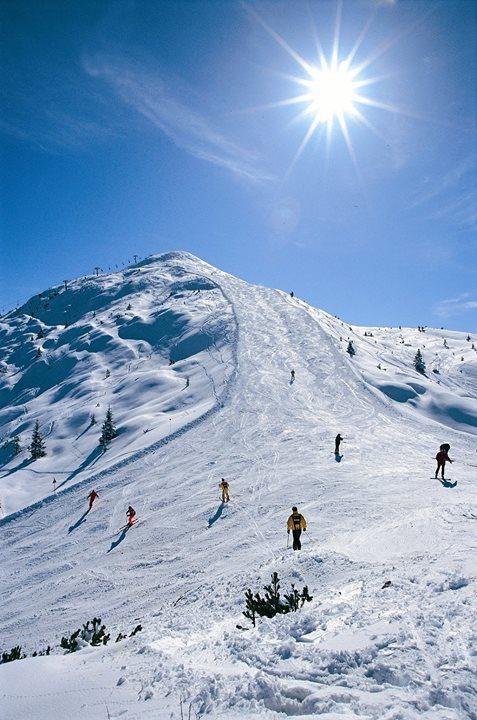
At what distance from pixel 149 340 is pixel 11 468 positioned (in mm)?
30930

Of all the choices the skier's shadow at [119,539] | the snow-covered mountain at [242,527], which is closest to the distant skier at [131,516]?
the skier's shadow at [119,539]

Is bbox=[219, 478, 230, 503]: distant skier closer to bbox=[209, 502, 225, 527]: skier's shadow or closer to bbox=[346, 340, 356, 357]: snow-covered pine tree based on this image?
bbox=[209, 502, 225, 527]: skier's shadow

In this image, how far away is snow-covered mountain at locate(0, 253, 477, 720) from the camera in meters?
5.45

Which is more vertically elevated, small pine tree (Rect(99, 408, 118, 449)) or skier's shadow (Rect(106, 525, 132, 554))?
small pine tree (Rect(99, 408, 118, 449))

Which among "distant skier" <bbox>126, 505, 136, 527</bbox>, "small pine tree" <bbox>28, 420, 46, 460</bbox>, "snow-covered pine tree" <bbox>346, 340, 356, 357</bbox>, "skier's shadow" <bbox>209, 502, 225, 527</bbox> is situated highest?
"snow-covered pine tree" <bbox>346, 340, 356, 357</bbox>

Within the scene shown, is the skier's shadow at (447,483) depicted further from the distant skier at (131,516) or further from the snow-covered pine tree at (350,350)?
the snow-covered pine tree at (350,350)

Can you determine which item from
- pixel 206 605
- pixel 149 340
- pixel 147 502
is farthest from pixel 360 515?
pixel 149 340

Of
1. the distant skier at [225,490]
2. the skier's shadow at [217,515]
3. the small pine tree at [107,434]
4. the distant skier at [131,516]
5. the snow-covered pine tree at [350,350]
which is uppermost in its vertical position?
the snow-covered pine tree at [350,350]

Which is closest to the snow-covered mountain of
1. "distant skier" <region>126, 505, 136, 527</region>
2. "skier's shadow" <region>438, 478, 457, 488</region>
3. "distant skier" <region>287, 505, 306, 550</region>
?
"skier's shadow" <region>438, 478, 457, 488</region>

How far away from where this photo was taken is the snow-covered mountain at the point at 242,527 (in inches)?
215

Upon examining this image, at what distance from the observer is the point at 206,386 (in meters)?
41.8

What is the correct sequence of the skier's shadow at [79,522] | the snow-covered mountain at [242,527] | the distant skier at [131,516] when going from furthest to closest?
the skier's shadow at [79,522]
the distant skier at [131,516]
the snow-covered mountain at [242,527]

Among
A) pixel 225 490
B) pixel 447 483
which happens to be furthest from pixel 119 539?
pixel 447 483

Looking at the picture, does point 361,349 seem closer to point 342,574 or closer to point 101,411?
point 101,411
